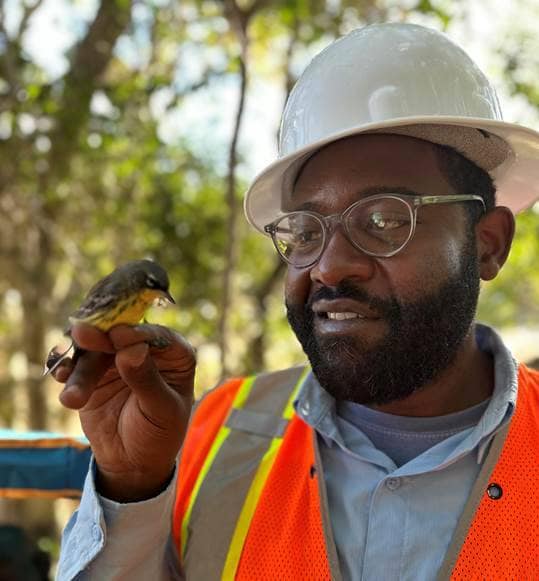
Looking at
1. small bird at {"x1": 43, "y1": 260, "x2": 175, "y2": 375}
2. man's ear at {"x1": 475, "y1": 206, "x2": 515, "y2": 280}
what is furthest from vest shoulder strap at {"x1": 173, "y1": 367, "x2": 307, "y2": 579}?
small bird at {"x1": 43, "y1": 260, "x2": 175, "y2": 375}

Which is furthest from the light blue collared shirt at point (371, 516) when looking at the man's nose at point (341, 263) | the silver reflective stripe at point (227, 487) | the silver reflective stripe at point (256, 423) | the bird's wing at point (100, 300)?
the bird's wing at point (100, 300)

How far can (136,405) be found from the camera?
209cm

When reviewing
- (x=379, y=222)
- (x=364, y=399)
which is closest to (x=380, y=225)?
(x=379, y=222)

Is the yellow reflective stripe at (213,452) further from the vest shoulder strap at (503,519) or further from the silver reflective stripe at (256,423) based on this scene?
the vest shoulder strap at (503,519)

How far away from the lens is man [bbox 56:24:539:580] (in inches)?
85.0

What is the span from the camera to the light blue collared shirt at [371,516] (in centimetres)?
217

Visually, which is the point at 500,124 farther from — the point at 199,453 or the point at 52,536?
the point at 52,536

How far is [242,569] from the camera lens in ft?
7.47

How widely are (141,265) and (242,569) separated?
3.26ft

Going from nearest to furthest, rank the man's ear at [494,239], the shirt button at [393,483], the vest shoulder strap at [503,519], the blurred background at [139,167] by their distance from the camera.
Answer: the vest shoulder strap at [503,519] < the shirt button at [393,483] < the man's ear at [494,239] < the blurred background at [139,167]

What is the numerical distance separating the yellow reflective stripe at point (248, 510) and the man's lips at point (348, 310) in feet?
1.49

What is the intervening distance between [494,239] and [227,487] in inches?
45.7

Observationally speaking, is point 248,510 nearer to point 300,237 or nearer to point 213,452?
point 213,452

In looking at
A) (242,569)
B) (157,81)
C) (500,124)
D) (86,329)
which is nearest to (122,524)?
(242,569)
